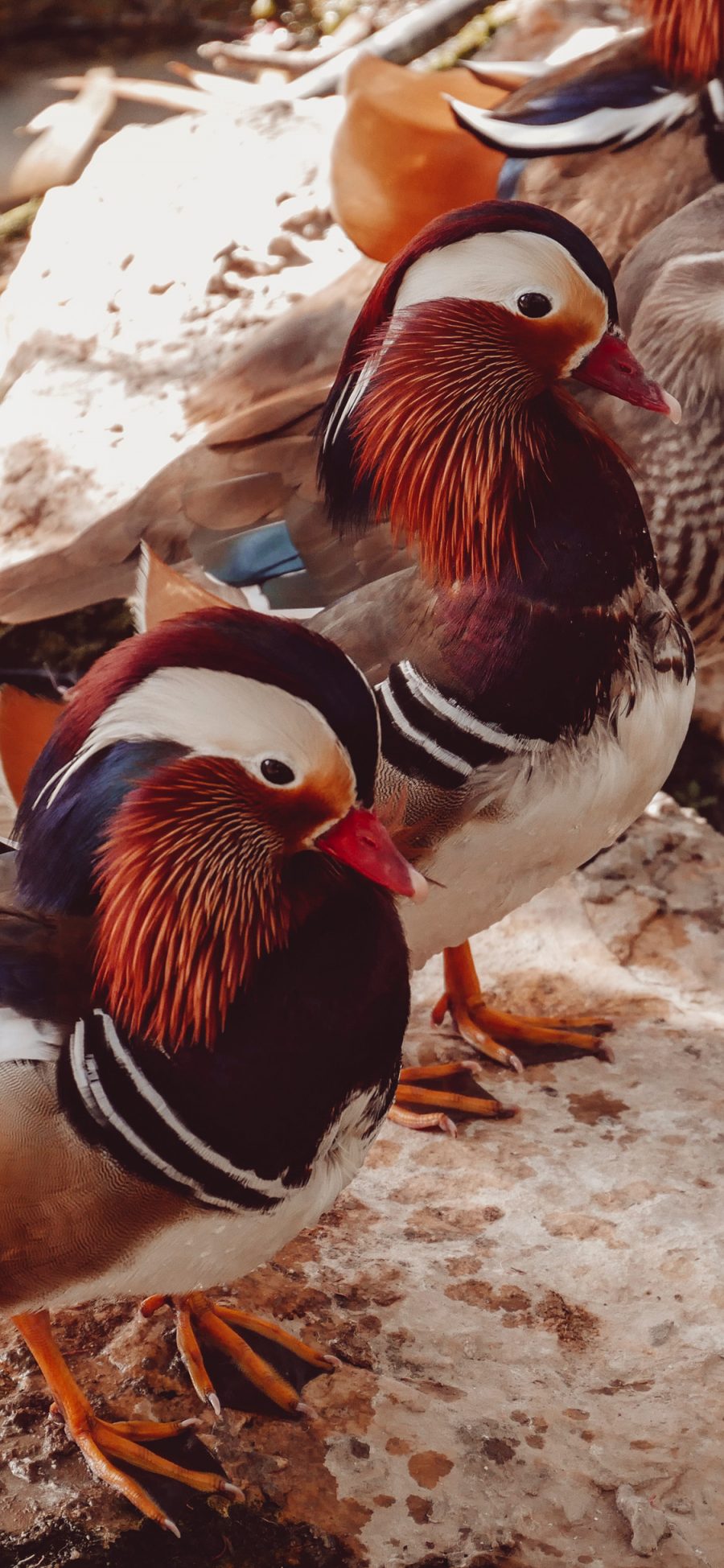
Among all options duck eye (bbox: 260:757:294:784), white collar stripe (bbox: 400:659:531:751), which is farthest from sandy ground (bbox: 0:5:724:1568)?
duck eye (bbox: 260:757:294:784)

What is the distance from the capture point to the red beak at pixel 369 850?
141 centimetres

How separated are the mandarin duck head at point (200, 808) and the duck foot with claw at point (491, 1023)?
121cm

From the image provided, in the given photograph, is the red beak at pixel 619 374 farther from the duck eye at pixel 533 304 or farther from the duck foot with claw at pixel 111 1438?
the duck foot with claw at pixel 111 1438

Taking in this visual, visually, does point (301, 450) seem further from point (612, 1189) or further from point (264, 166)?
point (264, 166)

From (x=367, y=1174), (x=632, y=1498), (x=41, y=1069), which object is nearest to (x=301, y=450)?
(x=367, y=1174)

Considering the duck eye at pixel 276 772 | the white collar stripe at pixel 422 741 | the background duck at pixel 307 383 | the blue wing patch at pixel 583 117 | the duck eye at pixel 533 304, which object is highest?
the duck eye at pixel 276 772

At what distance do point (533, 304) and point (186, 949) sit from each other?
3.24ft

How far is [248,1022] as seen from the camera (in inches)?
57.6

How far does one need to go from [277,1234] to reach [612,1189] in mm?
779

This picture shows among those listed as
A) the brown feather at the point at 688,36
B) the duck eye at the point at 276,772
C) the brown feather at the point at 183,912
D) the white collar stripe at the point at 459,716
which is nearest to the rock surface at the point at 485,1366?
the brown feather at the point at 183,912

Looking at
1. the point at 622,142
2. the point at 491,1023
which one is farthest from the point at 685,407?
the point at 491,1023

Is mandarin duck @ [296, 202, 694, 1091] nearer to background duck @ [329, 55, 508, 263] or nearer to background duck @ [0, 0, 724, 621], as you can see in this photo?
background duck @ [0, 0, 724, 621]

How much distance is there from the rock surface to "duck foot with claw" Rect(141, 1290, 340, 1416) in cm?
3

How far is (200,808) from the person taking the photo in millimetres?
1395
